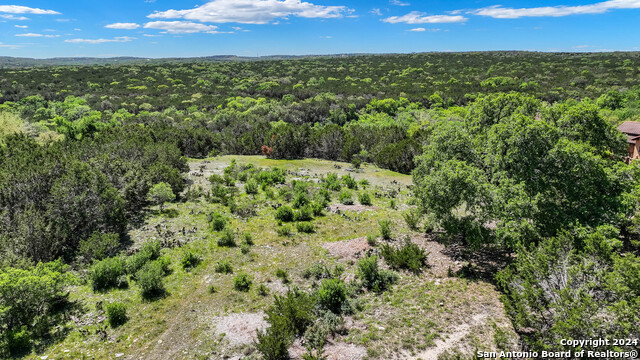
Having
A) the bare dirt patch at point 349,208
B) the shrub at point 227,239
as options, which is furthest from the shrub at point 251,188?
the shrub at point 227,239

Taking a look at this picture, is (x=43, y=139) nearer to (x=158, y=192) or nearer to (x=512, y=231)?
(x=158, y=192)

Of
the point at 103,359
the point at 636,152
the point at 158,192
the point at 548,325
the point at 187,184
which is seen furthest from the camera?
the point at 636,152

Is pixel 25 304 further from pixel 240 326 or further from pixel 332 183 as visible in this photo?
pixel 332 183

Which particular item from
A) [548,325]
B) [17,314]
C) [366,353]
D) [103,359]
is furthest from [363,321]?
[17,314]

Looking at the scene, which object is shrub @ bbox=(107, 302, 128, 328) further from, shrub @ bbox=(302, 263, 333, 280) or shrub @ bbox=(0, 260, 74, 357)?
shrub @ bbox=(302, 263, 333, 280)

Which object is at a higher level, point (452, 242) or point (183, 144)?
point (183, 144)

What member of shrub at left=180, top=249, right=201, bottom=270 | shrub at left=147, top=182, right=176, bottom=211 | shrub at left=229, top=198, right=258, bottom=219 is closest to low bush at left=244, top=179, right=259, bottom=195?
shrub at left=229, top=198, right=258, bottom=219

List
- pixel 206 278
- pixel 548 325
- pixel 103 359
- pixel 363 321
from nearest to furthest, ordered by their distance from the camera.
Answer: pixel 548 325, pixel 103 359, pixel 363 321, pixel 206 278
